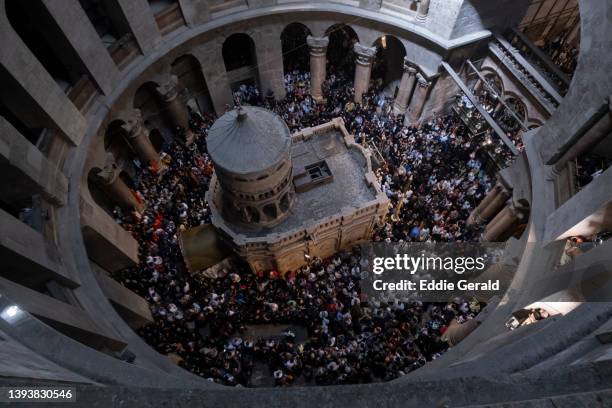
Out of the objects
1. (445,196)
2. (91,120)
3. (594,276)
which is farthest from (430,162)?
(91,120)

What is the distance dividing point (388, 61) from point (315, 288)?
45.7 ft

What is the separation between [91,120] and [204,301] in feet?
27.2

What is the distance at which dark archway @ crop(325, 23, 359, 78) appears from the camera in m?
22.8

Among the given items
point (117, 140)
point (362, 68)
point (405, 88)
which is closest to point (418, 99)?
point (405, 88)

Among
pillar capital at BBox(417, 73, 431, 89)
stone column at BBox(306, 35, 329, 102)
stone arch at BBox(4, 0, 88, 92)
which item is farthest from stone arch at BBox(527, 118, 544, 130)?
stone arch at BBox(4, 0, 88, 92)

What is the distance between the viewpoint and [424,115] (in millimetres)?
20891

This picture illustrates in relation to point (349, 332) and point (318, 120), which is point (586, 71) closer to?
point (349, 332)

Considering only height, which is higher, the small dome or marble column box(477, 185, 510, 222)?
the small dome

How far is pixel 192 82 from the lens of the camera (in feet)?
68.7

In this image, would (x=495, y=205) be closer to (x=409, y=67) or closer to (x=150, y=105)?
(x=409, y=67)

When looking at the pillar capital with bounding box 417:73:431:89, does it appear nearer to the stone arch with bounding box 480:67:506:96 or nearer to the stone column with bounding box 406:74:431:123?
the stone column with bounding box 406:74:431:123

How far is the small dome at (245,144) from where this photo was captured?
13.3 m

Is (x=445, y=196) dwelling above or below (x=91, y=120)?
below

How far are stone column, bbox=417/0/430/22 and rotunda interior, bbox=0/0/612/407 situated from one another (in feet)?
0.20
